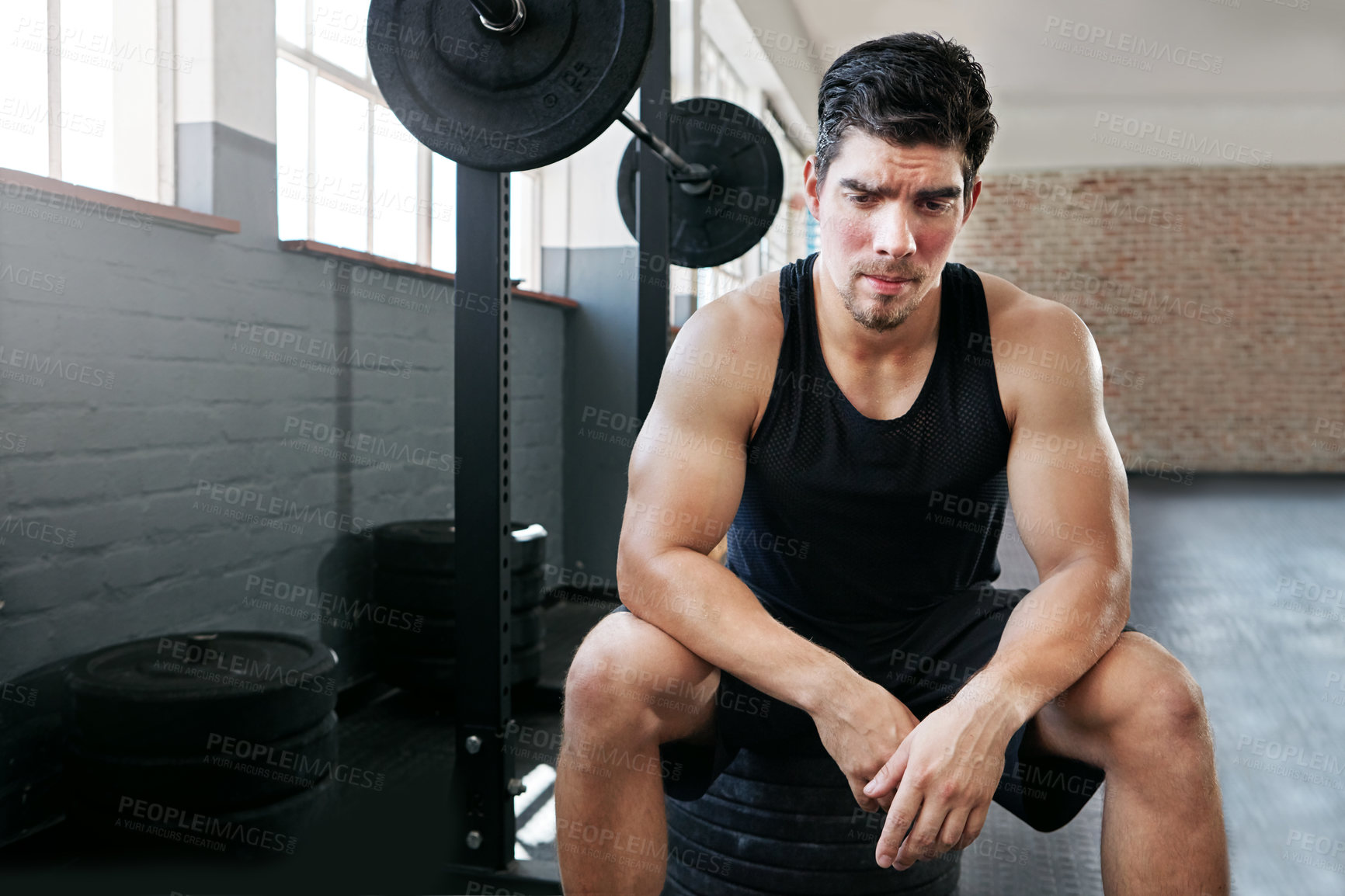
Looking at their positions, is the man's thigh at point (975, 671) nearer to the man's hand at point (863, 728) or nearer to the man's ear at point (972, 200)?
the man's hand at point (863, 728)

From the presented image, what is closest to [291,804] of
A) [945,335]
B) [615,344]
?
[945,335]

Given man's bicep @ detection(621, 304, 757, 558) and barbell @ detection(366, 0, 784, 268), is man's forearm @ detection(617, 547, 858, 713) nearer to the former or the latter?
man's bicep @ detection(621, 304, 757, 558)

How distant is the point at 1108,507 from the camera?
1.08 m

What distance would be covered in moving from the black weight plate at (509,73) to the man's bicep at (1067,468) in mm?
588

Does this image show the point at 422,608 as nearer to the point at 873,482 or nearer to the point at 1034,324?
the point at 873,482

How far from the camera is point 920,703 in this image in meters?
1.11

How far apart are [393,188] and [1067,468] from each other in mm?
1966

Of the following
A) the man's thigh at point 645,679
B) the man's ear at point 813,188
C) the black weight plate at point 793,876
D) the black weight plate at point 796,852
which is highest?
the man's ear at point 813,188

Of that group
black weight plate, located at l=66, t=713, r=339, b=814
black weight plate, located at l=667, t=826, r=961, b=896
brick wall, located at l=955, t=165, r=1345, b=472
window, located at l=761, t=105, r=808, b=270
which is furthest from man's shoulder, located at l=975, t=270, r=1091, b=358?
brick wall, located at l=955, t=165, r=1345, b=472

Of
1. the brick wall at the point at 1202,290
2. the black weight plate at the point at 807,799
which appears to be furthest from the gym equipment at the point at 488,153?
the brick wall at the point at 1202,290

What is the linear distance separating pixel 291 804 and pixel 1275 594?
10.2 ft

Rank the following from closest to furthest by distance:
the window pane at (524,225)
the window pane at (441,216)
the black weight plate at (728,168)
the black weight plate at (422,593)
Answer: the black weight plate at (422,593)
the black weight plate at (728,168)
the window pane at (441,216)
the window pane at (524,225)

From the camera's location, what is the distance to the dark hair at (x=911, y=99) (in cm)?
110

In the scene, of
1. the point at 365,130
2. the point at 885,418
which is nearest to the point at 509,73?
the point at 885,418
